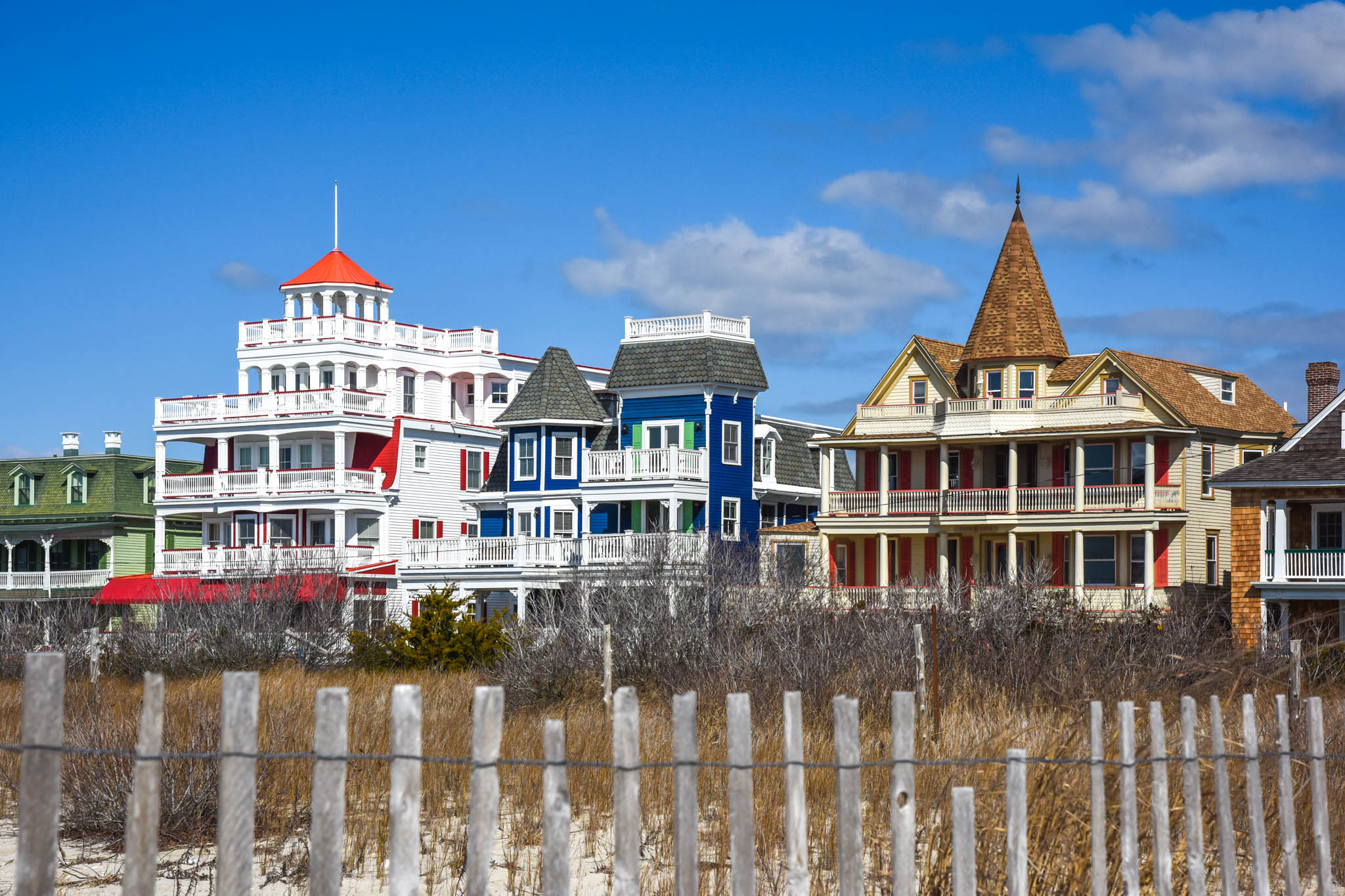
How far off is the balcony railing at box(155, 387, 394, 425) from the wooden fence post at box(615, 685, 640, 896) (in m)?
51.7

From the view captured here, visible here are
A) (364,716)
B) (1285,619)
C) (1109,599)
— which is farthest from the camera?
(1109,599)

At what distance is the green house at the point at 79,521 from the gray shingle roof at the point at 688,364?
24821 millimetres

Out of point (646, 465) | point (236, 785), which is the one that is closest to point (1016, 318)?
point (646, 465)

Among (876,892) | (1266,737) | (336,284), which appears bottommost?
(876,892)

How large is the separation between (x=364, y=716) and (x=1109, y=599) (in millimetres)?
27705

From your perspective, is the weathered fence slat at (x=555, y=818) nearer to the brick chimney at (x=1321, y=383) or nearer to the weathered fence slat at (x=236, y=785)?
the weathered fence slat at (x=236, y=785)

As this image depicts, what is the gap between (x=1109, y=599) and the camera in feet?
146

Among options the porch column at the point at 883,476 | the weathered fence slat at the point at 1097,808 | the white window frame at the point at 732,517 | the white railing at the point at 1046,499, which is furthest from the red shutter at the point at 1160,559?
the weathered fence slat at the point at 1097,808

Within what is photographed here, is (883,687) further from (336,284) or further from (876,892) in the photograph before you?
(336,284)

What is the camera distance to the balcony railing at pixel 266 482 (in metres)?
58.3

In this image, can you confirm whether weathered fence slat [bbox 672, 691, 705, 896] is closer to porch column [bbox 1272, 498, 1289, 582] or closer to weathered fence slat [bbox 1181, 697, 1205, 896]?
weathered fence slat [bbox 1181, 697, 1205, 896]

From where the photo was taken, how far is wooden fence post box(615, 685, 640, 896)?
26.2ft

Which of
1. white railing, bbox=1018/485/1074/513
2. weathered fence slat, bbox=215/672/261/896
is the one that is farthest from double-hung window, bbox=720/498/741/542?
weathered fence slat, bbox=215/672/261/896

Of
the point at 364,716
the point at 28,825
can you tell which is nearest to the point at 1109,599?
the point at 364,716
